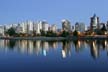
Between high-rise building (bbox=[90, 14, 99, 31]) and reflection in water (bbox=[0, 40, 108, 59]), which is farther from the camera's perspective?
high-rise building (bbox=[90, 14, 99, 31])

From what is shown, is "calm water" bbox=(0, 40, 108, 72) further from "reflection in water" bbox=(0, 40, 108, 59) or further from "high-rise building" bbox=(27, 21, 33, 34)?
"high-rise building" bbox=(27, 21, 33, 34)

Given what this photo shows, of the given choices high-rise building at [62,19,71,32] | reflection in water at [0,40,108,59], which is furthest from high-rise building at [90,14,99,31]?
reflection in water at [0,40,108,59]

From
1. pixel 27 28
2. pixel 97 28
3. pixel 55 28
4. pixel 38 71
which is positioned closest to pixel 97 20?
pixel 97 28

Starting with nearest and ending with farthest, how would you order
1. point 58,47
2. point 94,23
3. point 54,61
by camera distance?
point 54,61, point 58,47, point 94,23

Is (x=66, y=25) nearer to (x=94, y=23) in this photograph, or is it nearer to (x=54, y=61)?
(x=94, y=23)

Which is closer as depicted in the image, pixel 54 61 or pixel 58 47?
pixel 54 61

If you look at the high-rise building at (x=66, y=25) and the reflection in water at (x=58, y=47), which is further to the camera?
the high-rise building at (x=66, y=25)

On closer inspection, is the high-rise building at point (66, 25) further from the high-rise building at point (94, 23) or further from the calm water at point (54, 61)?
the calm water at point (54, 61)

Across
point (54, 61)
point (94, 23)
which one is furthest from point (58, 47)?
point (94, 23)

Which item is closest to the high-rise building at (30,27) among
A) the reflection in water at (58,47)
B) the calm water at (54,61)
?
the reflection in water at (58,47)

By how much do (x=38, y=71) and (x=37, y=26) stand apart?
132 meters

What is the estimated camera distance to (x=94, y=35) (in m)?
110

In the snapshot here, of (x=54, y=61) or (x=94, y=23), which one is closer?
(x=54, y=61)

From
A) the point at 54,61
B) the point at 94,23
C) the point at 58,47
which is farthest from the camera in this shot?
the point at 94,23
